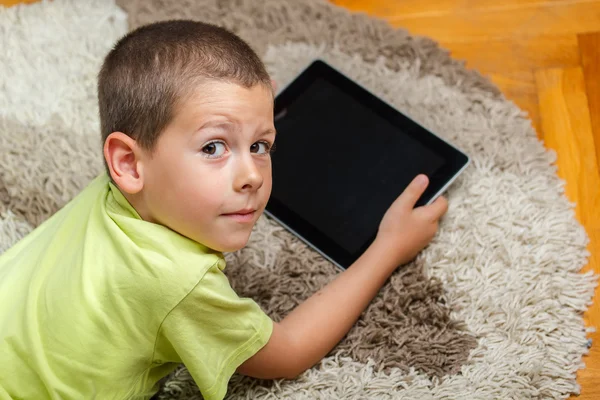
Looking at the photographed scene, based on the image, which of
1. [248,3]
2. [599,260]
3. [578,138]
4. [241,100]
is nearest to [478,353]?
[599,260]

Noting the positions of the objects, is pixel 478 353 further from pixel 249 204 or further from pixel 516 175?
pixel 249 204

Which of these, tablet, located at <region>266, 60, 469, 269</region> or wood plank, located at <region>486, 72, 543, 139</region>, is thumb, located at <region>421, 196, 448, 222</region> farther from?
wood plank, located at <region>486, 72, 543, 139</region>

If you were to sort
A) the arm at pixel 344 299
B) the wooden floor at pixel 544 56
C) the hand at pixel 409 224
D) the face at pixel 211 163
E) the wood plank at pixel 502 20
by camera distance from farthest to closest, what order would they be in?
1. the wood plank at pixel 502 20
2. the wooden floor at pixel 544 56
3. the hand at pixel 409 224
4. the arm at pixel 344 299
5. the face at pixel 211 163

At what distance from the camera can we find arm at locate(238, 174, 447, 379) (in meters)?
1.03

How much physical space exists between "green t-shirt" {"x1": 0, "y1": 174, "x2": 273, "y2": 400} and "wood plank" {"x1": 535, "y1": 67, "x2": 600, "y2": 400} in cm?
59

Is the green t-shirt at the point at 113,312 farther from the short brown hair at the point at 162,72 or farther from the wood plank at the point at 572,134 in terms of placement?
the wood plank at the point at 572,134

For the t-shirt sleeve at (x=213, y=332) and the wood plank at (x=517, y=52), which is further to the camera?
the wood plank at (x=517, y=52)

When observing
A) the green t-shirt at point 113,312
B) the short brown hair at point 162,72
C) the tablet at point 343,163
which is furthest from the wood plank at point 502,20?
the green t-shirt at point 113,312

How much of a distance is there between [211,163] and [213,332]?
212 mm

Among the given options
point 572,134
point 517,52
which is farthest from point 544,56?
point 572,134

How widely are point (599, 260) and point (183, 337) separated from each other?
687 millimetres

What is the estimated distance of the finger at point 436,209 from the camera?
3.88 ft

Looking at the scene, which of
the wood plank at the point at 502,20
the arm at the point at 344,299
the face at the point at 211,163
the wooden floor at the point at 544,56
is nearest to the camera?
the face at the point at 211,163

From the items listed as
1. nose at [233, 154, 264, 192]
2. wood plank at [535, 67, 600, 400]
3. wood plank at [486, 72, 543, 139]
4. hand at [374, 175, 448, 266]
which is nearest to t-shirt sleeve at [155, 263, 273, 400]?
nose at [233, 154, 264, 192]
